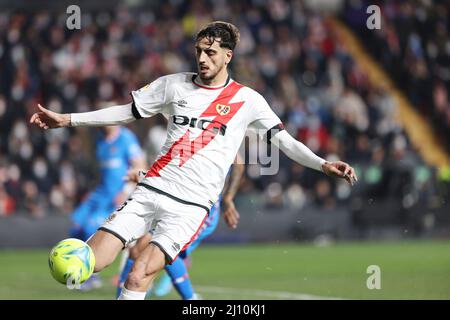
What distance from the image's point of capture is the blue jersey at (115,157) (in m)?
12.9

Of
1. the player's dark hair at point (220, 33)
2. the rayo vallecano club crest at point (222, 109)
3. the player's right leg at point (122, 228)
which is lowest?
the player's right leg at point (122, 228)

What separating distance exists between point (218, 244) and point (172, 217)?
12910mm

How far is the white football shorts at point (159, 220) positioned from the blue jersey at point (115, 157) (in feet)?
16.6

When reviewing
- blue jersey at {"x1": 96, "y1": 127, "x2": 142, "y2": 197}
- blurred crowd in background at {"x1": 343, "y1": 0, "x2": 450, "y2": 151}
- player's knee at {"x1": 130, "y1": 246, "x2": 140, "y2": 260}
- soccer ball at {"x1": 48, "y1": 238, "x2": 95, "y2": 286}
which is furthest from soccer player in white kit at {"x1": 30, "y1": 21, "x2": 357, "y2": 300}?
blurred crowd in background at {"x1": 343, "y1": 0, "x2": 450, "y2": 151}

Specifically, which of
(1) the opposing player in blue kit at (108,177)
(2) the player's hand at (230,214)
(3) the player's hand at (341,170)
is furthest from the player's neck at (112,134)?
(3) the player's hand at (341,170)

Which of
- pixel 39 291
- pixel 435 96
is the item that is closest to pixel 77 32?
pixel 435 96

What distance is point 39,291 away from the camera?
475 inches

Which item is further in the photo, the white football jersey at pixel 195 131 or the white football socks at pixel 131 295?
the white football jersey at pixel 195 131

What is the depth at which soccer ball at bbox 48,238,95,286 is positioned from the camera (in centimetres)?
720

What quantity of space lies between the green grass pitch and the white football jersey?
3487 millimetres

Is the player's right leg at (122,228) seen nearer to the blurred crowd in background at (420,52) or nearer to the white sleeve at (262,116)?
the white sleeve at (262,116)

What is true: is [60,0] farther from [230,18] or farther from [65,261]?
[65,261]

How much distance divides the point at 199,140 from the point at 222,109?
330 mm

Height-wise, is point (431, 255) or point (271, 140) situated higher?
point (271, 140)
